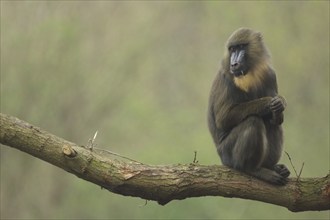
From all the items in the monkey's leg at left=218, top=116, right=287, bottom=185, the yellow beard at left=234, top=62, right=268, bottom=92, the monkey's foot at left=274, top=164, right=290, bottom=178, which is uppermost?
the yellow beard at left=234, top=62, right=268, bottom=92

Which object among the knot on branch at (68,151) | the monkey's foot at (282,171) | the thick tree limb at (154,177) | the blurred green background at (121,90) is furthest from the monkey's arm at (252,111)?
the blurred green background at (121,90)

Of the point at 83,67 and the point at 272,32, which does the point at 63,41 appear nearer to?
the point at 83,67

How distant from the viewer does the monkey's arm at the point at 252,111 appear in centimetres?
500

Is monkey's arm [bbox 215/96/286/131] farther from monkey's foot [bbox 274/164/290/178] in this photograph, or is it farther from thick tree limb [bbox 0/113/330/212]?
thick tree limb [bbox 0/113/330/212]

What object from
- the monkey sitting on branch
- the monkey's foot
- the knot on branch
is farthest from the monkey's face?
the knot on branch

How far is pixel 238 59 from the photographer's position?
17.3 feet

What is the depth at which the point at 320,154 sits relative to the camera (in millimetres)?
11688

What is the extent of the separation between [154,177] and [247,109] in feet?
3.95

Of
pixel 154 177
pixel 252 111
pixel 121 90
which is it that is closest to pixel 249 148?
pixel 252 111

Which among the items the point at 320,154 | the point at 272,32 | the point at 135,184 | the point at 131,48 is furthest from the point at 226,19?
the point at 135,184

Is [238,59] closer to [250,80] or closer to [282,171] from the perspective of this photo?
[250,80]

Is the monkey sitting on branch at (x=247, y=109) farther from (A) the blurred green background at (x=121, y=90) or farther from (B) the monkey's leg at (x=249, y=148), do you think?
(A) the blurred green background at (x=121, y=90)

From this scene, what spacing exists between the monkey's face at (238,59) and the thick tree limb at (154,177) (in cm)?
94

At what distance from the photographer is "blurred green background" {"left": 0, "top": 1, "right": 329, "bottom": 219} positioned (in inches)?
473
